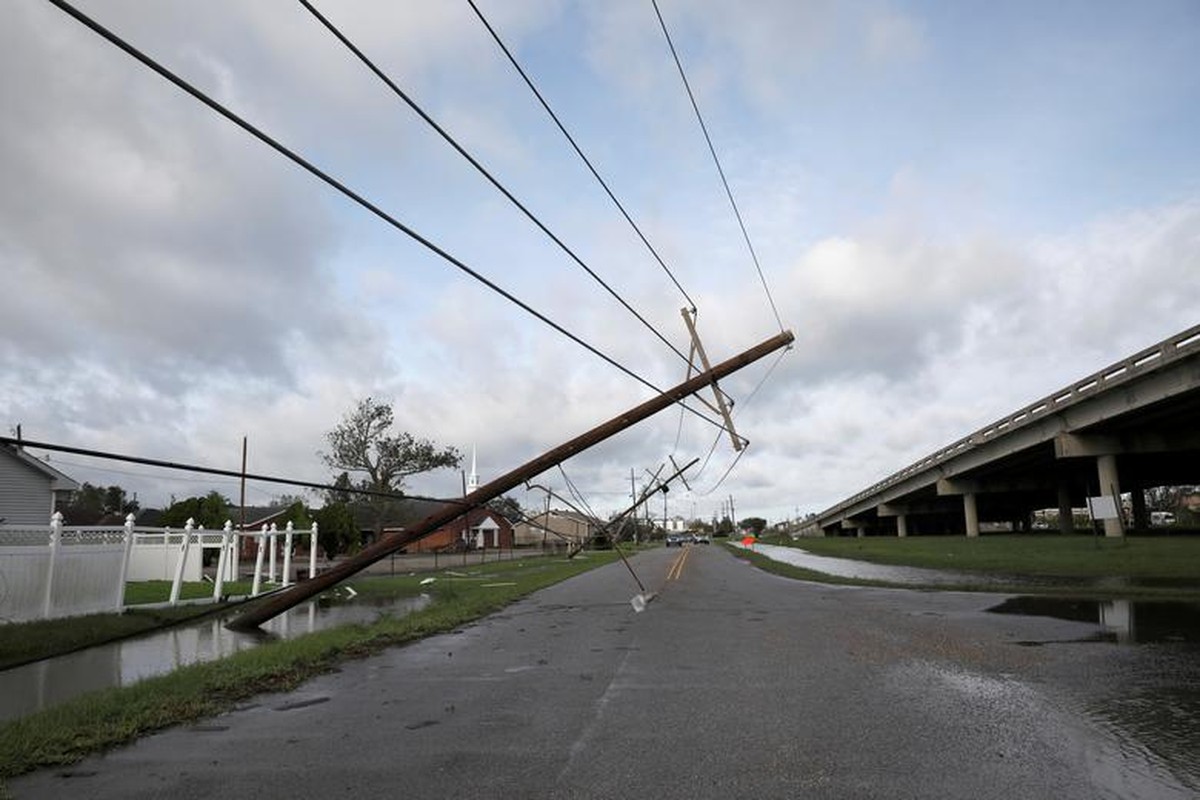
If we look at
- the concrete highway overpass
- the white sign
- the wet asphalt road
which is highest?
the concrete highway overpass

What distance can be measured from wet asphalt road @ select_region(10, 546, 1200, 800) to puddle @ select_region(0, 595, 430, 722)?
261 cm

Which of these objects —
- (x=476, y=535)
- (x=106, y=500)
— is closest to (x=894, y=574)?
(x=476, y=535)

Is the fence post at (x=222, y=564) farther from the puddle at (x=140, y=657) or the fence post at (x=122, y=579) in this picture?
the fence post at (x=122, y=579)

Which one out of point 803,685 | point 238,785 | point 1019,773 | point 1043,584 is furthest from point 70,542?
point 1043,584

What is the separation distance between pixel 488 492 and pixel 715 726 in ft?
36.2

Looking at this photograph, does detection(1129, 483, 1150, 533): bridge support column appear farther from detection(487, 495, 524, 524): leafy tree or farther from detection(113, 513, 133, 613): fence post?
detection(113, 513, 133, 613): fence post

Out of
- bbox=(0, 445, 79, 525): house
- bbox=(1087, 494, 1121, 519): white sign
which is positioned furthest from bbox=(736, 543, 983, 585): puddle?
bbox=(0, 445, 79, 525): house

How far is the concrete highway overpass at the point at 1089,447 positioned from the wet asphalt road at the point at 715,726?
22.4 m

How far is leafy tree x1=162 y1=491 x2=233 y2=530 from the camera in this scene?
50.4 meters

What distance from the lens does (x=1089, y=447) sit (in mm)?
36188

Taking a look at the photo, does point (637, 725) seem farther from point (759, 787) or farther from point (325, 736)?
point (325, 736)

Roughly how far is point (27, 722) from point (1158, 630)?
1386cm

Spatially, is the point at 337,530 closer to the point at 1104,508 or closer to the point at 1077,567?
the point at 1077,567

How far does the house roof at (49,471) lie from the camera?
2845 centimetres
